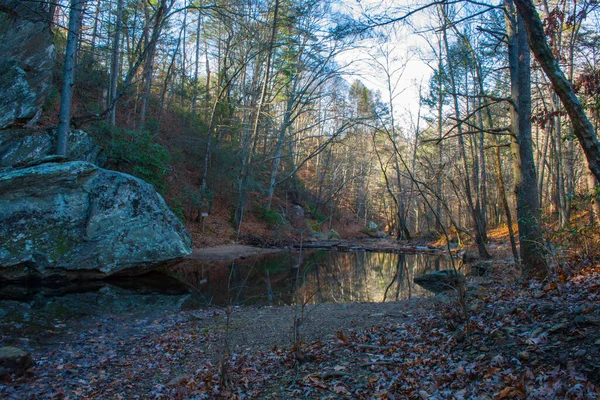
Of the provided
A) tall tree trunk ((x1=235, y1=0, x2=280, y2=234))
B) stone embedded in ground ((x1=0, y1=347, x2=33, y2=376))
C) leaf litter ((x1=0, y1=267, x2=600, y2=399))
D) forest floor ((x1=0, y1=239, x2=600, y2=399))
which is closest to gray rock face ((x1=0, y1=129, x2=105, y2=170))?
tall tree trunk ((x1=235, y1=0, x2=280, y2=234))

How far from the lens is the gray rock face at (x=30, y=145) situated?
1159 cm

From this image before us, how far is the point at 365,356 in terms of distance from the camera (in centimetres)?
443

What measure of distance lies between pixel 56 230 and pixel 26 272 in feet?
3.91

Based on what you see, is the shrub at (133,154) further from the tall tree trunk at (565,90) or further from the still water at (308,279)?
the tall tree trunk at (565,90)

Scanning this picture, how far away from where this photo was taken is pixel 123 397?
4016 mm

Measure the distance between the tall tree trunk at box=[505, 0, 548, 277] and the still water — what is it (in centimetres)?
342

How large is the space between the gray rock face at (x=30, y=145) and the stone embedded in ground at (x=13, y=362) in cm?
815

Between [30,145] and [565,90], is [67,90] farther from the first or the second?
[565,90]

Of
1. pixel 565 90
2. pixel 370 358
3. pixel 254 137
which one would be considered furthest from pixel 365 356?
pixel 254 137

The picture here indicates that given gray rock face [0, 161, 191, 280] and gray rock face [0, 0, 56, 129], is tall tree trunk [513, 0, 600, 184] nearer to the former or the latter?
gray rock face [0, 161, 191, 280]

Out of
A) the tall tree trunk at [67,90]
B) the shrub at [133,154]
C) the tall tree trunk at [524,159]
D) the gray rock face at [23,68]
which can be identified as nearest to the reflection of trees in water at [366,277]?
the tall tree trunk at [524,159]

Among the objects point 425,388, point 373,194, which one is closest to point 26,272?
point 425,388

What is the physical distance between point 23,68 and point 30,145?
3.37 m

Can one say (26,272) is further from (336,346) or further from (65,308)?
(336,346)
